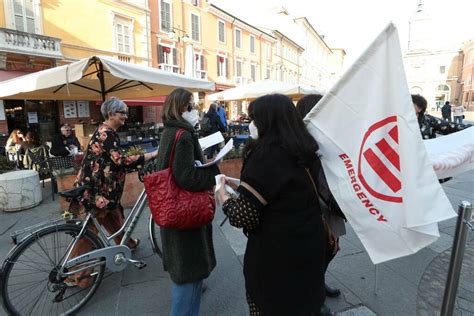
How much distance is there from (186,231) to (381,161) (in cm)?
129

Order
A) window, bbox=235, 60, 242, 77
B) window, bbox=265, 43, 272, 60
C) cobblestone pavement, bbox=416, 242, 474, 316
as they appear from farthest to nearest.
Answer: window, bbox=265, 43, 272, 60, window, bbox=235, 60, 242, 77, cobblestone pavement, bbox=416, 242, 474, 316

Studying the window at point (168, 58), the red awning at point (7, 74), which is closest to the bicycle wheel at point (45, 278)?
the red awning at point (7, 74)

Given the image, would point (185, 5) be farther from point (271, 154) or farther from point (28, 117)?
point (271, 154)

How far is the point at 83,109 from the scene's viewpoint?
15156mm

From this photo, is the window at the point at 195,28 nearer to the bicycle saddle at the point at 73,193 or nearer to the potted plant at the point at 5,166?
the potted plant at the point at 5,166

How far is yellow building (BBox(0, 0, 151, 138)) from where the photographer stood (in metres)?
12.5

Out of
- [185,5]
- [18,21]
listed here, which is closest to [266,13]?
[185,5]

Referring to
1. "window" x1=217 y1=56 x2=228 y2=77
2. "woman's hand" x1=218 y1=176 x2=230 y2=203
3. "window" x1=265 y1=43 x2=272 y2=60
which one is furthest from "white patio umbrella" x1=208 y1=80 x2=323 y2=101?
"window" x1=265 y1=43 x2=272 y2=60

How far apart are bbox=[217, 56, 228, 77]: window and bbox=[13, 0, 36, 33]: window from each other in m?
14.8

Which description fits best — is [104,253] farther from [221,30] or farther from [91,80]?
[221,30]

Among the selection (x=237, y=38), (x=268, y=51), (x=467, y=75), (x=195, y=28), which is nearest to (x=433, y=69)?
(x=467, y=75)

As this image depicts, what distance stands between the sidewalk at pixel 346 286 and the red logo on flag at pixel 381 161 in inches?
61.1

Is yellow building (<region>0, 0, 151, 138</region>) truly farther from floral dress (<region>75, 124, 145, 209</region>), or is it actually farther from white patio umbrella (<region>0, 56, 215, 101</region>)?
floral dress (<region>75, 124, 145, 209</region>)

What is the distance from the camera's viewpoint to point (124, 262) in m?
2.67
